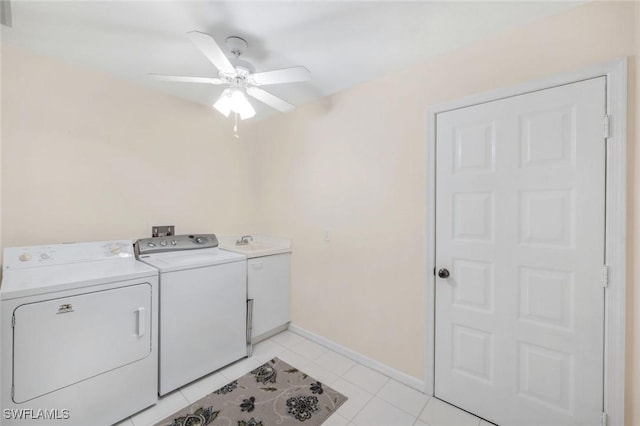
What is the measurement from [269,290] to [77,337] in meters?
1.45

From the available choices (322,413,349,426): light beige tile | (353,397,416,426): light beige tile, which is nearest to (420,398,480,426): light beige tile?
(353,397,416,426): light beige tile

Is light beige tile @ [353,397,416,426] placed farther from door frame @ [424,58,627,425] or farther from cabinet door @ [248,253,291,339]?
cabinet door @ [248,253,291,339]

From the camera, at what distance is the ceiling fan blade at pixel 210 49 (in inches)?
47.8

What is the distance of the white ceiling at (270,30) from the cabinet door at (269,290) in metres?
1.77

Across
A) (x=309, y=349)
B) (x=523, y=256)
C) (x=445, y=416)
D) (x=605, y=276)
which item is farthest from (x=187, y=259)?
(x=605, y=276)

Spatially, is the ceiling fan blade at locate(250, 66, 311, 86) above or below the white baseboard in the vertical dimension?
above

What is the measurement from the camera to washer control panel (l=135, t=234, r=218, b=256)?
2.14 metres

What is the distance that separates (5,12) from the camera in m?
1.36

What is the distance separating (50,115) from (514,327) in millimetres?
3580

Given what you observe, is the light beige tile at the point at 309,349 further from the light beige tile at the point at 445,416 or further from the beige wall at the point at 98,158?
the beige wall at the point at 98,158

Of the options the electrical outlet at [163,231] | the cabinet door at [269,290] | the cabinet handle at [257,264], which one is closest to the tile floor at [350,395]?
the cabinet door at [269,290]

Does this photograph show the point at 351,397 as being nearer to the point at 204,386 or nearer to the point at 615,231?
the point at 204,386

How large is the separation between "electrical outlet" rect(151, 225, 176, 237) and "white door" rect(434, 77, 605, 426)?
242cm

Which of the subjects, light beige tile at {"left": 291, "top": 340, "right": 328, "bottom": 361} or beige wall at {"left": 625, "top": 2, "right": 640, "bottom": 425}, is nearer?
beige wall at {"left": 625, "top": 2, "right": 640, "bottom": 425}
